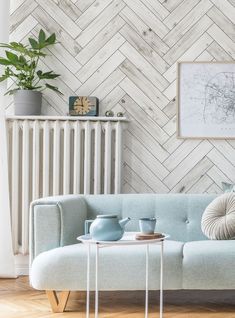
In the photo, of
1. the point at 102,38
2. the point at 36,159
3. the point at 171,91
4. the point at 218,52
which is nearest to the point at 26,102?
the point at 36,159

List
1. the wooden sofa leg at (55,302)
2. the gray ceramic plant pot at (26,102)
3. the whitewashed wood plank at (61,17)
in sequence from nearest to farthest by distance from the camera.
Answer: the wooden sofa leg at (55,302) → the gray ceramic plant pot at (26,102) → the whitewashed wood plank at (61,17)

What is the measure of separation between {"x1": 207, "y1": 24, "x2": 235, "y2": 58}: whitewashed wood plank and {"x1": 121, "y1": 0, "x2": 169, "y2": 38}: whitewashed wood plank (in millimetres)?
355

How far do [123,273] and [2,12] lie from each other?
7.40ft

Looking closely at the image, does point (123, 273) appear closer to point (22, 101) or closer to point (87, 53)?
point (22, 101)

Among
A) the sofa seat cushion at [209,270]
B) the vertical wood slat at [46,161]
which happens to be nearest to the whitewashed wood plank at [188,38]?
the vertical wood slat at [46,161]

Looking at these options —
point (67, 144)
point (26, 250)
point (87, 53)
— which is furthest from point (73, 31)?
point (26, 250)

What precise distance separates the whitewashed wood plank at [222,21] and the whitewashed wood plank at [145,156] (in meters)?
1.09

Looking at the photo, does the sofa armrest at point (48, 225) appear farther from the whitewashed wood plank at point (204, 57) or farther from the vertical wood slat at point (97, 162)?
the whitewashed wood plank at point (204, 57)

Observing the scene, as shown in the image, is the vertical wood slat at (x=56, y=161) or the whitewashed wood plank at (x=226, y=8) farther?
the whitewashed wood plank at (x=226, y=8)

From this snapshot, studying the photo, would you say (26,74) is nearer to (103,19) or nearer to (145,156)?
(103,19)

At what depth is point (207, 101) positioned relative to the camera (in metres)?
4.15

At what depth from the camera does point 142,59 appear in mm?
4238

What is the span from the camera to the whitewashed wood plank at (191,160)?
13.7ft

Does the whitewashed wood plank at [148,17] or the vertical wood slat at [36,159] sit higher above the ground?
the whitewashed wood plank at [148,17]
